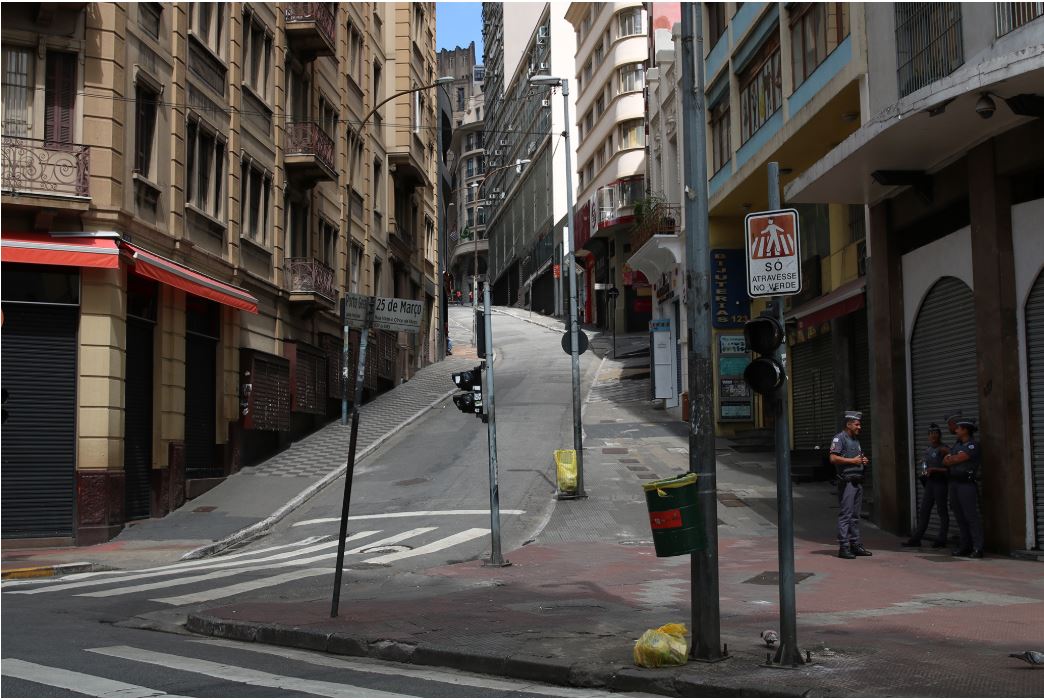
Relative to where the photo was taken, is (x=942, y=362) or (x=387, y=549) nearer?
(x=942, y=362)

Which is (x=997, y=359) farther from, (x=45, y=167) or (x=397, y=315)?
(x=45, y=167)

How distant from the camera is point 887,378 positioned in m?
17.5

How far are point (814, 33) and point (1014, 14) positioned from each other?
8.13 meters

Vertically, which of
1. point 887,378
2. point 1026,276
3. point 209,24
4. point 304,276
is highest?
point 209,24

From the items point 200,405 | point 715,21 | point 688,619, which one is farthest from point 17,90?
point 715,21

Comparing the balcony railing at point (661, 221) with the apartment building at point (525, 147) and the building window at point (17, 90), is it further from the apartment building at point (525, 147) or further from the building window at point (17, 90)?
the apartment building at point (525, 147)

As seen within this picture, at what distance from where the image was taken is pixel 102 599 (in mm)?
12633

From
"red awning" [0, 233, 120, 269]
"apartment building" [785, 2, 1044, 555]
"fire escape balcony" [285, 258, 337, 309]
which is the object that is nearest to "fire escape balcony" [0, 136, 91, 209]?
"red awning" [0, 233, 120, 269]

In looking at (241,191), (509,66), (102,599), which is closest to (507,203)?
(509,66)

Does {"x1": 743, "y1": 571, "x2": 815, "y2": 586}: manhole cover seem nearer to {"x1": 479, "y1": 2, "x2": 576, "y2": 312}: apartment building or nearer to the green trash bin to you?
the green trash bin

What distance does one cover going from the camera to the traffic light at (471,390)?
1555 centimetres

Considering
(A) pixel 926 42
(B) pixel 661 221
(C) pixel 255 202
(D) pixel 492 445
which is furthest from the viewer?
(B) pixel 661 221

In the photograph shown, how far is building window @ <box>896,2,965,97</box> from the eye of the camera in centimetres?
1509

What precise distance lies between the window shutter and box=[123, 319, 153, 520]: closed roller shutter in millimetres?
3743
